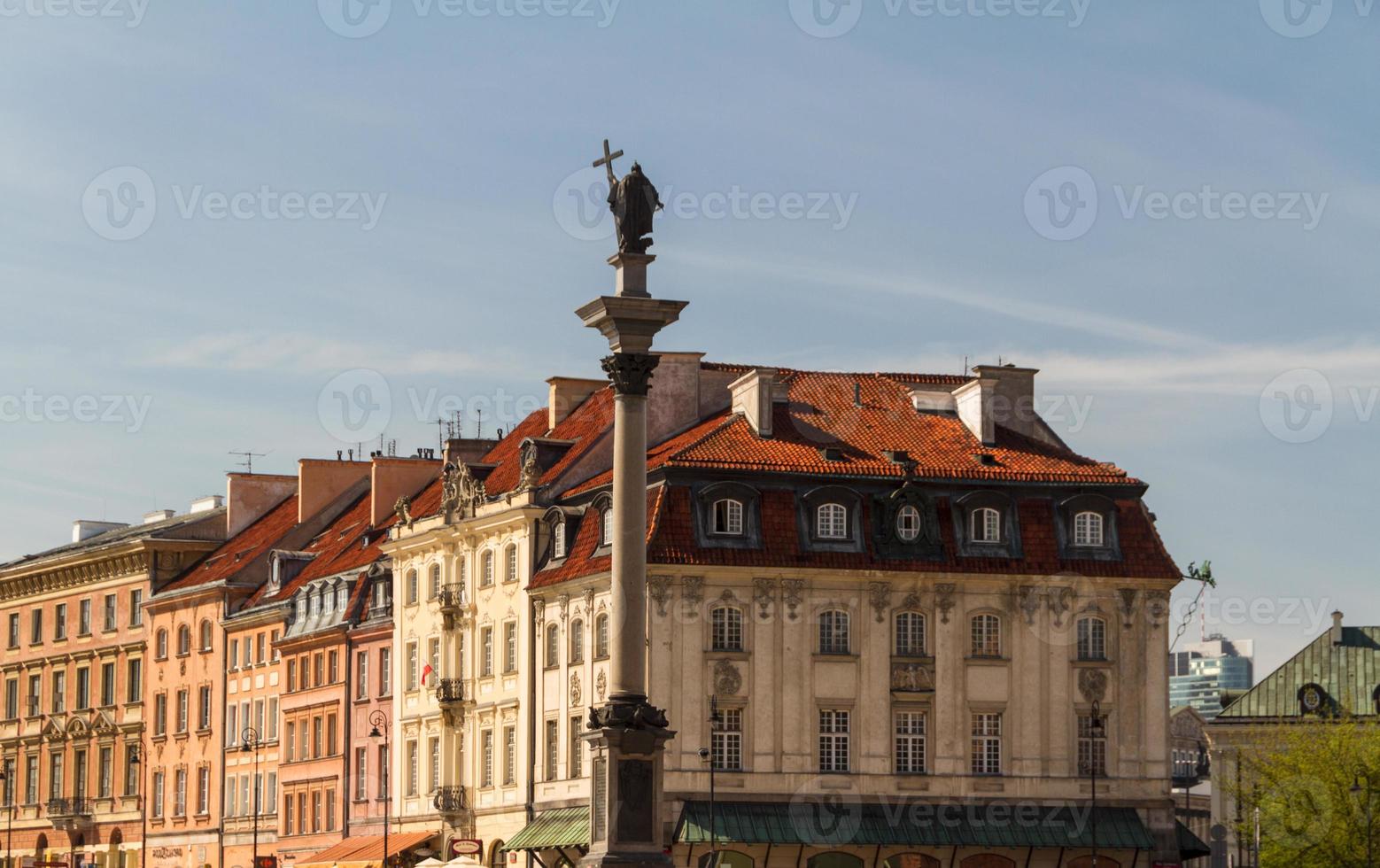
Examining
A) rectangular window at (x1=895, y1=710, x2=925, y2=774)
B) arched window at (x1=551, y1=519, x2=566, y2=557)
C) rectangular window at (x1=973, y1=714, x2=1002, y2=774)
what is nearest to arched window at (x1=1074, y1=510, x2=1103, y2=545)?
rectangular window at (x1=973, y1=714, x2=1002, y2=774)

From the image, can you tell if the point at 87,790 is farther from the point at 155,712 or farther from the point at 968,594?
the point at 968,594

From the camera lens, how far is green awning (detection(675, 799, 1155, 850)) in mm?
88188

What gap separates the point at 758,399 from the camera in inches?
3725

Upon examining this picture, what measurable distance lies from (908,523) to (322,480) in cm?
4459

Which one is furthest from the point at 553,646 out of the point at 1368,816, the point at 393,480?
the point at 1368,816

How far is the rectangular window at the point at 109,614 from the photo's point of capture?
449ft

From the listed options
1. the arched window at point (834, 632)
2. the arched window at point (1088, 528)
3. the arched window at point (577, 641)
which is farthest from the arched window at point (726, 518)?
the arched window at point (1088, 528)

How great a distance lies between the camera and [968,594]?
9188cm

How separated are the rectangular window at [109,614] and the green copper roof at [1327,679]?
168ft

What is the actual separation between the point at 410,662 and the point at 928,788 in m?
25.3

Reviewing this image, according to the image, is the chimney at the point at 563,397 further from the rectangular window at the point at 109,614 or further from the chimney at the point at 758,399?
the rectangular window at the point at 109,614

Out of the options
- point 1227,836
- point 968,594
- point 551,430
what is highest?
point 551,430

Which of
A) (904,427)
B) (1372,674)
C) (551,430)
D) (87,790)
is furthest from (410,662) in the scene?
(1372,674)

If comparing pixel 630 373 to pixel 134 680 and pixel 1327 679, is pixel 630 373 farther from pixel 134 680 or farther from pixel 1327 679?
pixel 134 680
